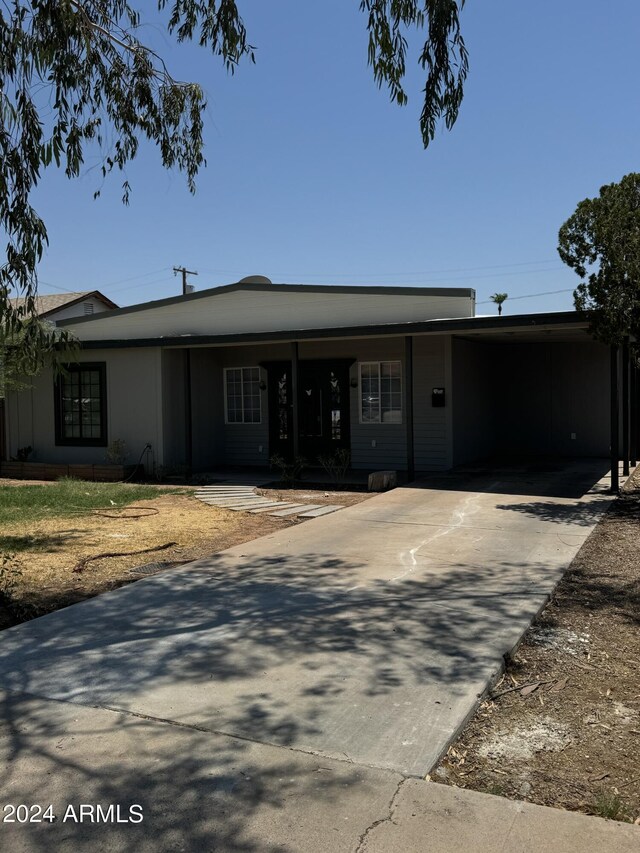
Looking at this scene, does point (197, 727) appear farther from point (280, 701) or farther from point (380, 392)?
point (380, 392)

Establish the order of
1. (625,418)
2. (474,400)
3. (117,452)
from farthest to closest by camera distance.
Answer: (474,400), (117,452), (625,418)

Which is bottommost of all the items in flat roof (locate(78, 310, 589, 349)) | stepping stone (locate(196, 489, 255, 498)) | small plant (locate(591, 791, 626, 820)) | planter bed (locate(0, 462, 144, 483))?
small plant (locate(591, 791, 626, 820))

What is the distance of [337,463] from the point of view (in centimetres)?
1427

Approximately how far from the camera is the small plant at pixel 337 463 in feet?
42.9

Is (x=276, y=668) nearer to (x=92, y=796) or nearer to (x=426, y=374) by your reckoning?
Answer: (x=92, y=796)

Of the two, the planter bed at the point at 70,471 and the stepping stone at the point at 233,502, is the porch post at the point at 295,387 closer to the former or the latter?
the stepping stone at the point at 233,502

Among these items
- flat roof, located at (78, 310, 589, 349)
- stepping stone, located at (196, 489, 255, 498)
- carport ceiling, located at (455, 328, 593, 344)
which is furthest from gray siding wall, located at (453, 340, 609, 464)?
stepping stone, located at (196, 489, 255, 498)

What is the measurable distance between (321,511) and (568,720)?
6.34 metres

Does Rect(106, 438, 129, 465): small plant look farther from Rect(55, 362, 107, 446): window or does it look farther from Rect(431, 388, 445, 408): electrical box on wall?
Rect(431, 388, 445, 408): electrical box on wall

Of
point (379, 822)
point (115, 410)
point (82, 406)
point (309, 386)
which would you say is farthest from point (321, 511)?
point (82, 406)

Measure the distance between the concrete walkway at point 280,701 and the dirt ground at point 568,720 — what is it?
13 centimetres

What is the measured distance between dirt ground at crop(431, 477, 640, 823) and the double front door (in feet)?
30.4

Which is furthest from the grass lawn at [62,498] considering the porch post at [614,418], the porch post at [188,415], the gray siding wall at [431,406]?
the porch post at [614,418]

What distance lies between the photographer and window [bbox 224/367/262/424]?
15539mm
